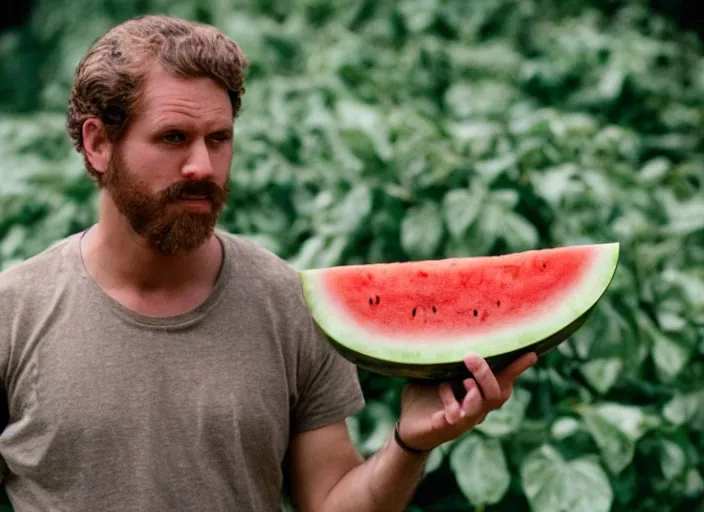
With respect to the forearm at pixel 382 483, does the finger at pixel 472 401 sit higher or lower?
higher

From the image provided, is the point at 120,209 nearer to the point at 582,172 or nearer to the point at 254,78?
the point at 582,172

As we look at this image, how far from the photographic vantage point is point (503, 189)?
2.99 metres

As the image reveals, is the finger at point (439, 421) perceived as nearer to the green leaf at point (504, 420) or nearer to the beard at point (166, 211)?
the beard at point (166, 211)

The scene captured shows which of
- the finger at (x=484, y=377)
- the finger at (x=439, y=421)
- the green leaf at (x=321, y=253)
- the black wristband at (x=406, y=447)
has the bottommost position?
the green leaf at (x=321, y=253)

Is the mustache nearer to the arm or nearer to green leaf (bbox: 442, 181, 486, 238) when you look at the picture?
the arm

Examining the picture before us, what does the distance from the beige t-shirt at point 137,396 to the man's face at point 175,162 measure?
171mm

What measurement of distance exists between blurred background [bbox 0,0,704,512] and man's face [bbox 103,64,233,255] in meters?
0.98

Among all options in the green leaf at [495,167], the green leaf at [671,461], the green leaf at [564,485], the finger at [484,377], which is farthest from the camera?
the green leaf at [495,167]

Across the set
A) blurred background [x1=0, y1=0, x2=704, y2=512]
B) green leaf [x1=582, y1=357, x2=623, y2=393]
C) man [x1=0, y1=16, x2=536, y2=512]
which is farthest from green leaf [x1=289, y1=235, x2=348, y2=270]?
man [x1=0, y1=16, x2=536, y2=512]

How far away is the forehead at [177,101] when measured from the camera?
1.85 meters

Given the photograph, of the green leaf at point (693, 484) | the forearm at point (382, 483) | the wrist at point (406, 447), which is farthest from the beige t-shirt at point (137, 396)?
the green leaf at point (693, 484)

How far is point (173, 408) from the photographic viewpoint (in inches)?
74.0

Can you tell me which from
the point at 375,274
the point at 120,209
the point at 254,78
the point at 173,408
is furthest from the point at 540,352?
the point at 254,78

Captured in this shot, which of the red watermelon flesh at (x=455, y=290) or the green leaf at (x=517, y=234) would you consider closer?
the red watermelon flesh at (x=455, y=290)
